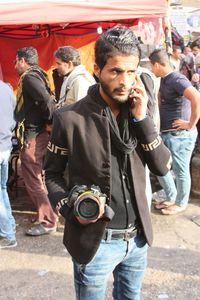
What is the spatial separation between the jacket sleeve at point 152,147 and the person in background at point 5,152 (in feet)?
7.28

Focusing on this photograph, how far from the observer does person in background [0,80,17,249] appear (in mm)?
3908

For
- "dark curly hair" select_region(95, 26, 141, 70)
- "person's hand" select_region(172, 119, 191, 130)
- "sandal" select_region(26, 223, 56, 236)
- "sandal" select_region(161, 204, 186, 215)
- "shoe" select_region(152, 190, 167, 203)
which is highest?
"dark curly hair" select_region(95, 26, 141, 70)

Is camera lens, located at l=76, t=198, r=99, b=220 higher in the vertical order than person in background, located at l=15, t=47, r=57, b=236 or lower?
higher

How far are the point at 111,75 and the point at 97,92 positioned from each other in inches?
6.3

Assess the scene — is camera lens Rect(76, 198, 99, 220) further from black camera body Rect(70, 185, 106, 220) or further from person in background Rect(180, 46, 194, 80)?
person in background Rect(180, 46, 194, 80)

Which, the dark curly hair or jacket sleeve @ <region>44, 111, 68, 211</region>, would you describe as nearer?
the dark curly hair

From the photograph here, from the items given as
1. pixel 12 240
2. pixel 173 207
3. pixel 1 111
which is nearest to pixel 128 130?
pixel 1 111

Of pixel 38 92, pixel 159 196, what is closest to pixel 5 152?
pixel 38 92

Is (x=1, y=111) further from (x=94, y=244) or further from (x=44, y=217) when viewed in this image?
(x=94, y=244)

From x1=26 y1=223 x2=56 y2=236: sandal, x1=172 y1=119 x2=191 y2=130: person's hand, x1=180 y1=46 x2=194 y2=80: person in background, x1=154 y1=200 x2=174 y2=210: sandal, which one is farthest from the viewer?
x1=180 y1=46 x2=194 y2=80: person in background

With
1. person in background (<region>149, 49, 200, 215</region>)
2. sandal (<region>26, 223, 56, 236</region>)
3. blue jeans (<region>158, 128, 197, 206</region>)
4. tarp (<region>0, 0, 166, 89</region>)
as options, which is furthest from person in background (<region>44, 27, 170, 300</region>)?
tarp (<region>0, 0, 166, 89</region>)

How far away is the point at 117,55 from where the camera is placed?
1798 mm

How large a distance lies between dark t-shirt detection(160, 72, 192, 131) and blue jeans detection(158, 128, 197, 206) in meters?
0.14

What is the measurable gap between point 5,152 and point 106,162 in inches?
88.9
